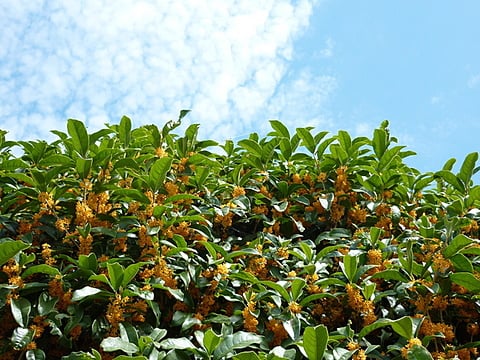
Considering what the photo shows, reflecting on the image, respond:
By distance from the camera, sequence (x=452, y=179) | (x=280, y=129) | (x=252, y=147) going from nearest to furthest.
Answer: (x=452, y=179) → (x=252, y=147) → (x=280, y=129)

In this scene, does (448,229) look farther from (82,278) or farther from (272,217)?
(82,278)

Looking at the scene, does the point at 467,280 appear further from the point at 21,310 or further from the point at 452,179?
the point at 21,310

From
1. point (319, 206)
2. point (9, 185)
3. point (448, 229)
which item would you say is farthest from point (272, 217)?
point (9, 185)

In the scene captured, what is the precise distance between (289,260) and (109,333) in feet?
2.84

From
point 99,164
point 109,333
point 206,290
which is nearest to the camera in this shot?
point 109,333

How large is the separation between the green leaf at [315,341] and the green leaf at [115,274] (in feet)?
2.27

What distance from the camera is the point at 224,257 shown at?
2.39 m

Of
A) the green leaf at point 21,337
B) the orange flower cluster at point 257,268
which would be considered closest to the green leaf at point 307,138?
the orange flower cluster at point 257,268

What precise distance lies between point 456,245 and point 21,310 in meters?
1.67

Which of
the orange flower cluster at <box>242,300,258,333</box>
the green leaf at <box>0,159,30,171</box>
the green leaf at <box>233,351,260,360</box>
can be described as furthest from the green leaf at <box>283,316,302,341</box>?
the green leaf at <box>0,159,30,171</box>

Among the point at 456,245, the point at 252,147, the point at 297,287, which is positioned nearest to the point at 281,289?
the point at 297,287

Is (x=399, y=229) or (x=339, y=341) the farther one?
(x=399, y=229)

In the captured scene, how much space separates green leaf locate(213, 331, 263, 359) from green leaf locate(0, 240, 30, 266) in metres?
0.77

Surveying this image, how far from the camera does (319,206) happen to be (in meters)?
2.98
